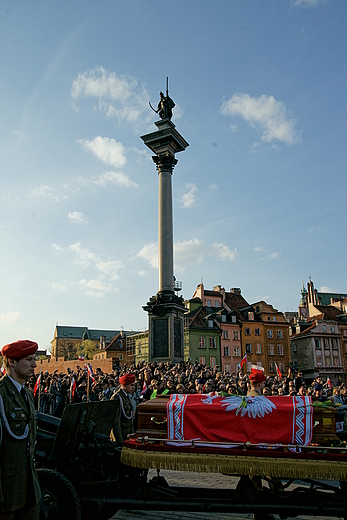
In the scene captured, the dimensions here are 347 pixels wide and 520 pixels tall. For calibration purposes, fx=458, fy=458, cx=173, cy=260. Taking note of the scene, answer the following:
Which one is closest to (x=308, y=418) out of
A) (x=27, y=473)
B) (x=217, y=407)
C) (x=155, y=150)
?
(x=217, y=407)

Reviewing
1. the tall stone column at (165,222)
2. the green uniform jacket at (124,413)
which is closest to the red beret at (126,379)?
the green uniform jacket at (124,413)

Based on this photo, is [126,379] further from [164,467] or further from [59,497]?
[59,497]

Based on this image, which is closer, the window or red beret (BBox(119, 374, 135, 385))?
red beret (BBox(119, 374, 135, 385))

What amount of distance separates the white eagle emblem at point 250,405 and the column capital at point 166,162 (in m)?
21.2

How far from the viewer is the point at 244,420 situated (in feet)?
17.4

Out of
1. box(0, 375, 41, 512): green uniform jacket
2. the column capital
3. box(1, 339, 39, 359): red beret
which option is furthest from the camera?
the column capital

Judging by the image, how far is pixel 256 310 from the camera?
60.2 meters

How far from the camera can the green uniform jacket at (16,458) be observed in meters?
3.76

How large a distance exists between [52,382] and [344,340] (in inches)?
1985

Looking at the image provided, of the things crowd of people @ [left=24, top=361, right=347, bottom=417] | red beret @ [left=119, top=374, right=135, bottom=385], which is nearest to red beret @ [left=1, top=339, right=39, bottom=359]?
red beret @ [left=119, top=374, right=135, bottom=385]

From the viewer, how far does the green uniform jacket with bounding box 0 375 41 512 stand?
376 cm

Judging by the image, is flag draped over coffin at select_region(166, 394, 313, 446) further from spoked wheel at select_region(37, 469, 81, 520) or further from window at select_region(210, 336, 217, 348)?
window at select_region(210, 336, 217, 348)

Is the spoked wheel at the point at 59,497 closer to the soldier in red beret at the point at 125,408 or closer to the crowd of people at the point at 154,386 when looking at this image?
the soldier in red beret at the point at 125,408

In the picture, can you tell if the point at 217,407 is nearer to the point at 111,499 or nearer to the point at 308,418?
the point at 308,418
